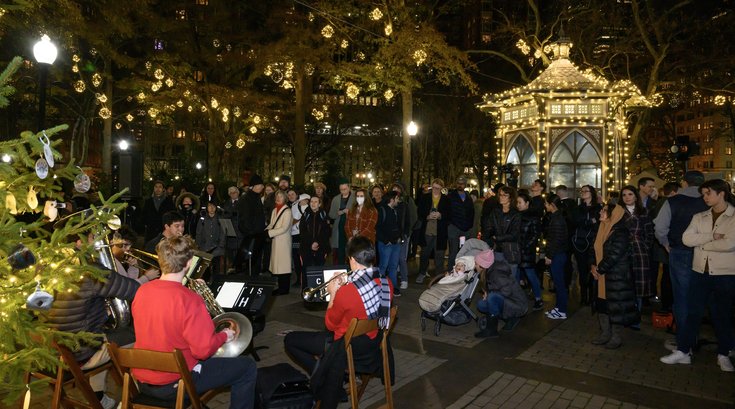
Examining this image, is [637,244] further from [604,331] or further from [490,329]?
[490,329]

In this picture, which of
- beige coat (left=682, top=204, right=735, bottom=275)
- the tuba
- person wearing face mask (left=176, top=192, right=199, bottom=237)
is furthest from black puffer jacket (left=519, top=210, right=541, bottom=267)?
person wearing face mask (left=176, top=192, right=199, bottom=237)

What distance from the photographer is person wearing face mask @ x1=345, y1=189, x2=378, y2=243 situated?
10.1 meters

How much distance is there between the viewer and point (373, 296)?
4.67 m

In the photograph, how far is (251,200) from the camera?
36.0 feet

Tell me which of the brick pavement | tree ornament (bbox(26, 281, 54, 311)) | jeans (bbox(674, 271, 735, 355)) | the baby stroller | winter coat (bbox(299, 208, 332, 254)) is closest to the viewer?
tree ornament (bbox(26, 281, 54, 311))

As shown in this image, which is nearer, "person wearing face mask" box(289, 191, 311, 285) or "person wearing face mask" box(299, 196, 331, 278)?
"person wearing face mask" box(299, 196, 331, 278)

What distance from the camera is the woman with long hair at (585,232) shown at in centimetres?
921

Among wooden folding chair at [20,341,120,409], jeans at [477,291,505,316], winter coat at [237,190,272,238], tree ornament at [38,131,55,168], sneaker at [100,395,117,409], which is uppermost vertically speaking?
tree ornament at [38,131,55,168]

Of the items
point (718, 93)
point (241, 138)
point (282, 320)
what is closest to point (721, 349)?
point (282, 320)

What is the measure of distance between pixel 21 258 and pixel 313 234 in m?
7.61

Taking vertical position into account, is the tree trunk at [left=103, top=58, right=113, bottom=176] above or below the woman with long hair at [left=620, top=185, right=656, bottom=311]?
above

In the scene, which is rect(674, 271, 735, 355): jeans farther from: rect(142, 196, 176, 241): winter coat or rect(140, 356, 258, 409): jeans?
rect(142, 196, 176, 241): winter coat

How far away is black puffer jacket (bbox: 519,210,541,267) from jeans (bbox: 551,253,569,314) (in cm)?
35

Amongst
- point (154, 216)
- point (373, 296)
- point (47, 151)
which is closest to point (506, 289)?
point (373, 296)
